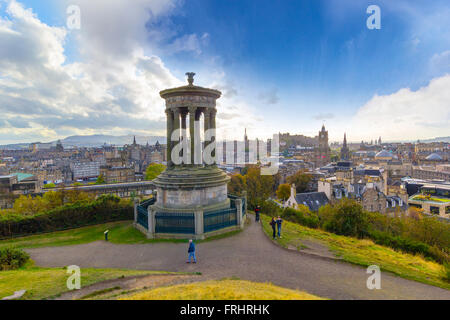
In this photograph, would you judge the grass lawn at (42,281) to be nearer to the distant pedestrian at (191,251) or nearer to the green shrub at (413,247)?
the distant pedestrian at (191,251)

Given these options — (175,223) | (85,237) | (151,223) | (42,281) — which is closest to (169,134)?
(151,223)

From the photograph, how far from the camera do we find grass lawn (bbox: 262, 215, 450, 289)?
10.5m

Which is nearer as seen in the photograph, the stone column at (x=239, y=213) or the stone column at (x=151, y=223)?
the stone column at (x=151, y=223)

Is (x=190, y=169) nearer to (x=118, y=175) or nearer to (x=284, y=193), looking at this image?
(x=284, y=193)

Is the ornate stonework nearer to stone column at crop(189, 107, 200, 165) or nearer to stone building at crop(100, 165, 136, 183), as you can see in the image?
stone column at crop(189, 107, 200, 165)

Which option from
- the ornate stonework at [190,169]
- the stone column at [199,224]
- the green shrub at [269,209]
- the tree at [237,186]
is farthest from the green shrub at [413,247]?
the tree at [237,186]

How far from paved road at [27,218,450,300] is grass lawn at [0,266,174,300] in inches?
91.6

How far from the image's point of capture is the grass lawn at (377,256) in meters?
10.5

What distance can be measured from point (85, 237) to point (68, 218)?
3.74 meters

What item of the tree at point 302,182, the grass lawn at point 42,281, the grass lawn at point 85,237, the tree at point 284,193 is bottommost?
the tree at point 284,193

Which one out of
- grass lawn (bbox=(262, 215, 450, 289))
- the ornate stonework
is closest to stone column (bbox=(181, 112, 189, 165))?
the ornate stonework

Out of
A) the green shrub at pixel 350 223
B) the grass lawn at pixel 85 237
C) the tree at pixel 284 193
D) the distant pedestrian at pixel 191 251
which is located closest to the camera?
the distant pedestrian at pixel 191 251

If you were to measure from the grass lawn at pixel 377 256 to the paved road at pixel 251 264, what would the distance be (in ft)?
1.78
